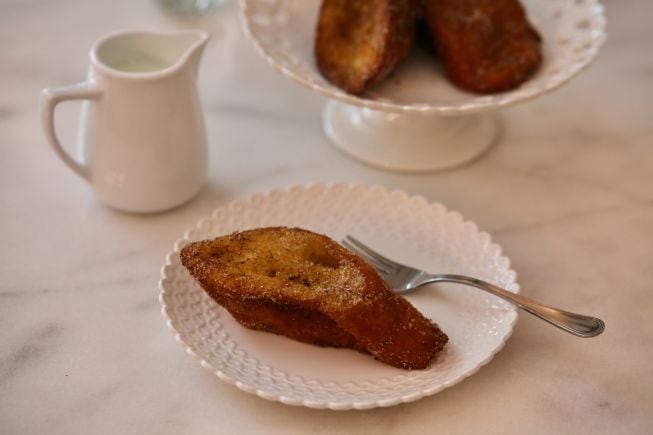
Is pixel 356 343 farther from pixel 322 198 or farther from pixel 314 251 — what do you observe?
pixel 322 198

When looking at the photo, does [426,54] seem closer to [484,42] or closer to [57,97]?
[484,42]

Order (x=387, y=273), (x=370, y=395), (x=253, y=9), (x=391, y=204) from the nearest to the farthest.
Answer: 1. (x=370, y=395)
2. (x=387, y=273)
3. (x=391, y=204)
4. (x=253, y=9)

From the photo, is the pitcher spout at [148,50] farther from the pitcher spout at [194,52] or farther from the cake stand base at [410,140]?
the cake stand base at [410,140]

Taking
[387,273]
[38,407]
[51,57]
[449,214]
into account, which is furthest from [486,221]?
[51,57]

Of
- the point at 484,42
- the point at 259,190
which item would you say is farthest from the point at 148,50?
the point at 484,42

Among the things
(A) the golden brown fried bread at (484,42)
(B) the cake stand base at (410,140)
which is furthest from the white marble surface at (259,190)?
(A) the golden brown fried bread at (484,42)
